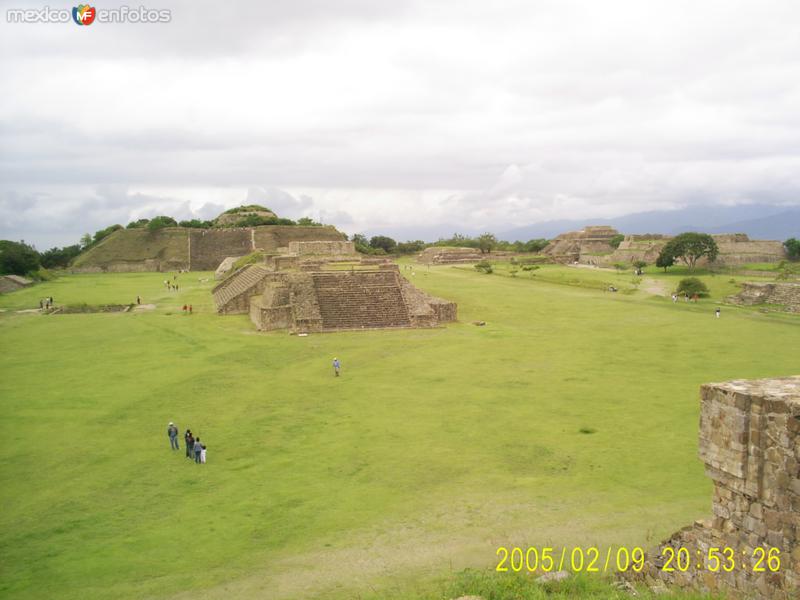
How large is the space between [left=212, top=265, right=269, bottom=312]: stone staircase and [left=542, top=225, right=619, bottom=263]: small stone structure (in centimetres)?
3550

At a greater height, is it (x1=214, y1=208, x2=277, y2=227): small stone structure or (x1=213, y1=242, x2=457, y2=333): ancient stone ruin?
(x1=214, y1=208, x2=277, y2=227): small stone structure

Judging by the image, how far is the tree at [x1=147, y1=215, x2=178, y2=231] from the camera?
5900cm

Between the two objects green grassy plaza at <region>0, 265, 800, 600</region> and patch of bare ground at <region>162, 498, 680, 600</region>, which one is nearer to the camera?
patch of bare ground at <region>162, 498, 680, 600</region>

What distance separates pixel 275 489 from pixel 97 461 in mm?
3789

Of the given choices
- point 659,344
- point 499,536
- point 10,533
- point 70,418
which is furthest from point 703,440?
point 659,344

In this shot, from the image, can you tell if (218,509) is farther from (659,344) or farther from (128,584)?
(659,344)

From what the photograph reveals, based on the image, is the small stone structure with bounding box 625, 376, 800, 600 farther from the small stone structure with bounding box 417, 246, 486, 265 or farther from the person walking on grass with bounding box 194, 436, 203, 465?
the small stone structure with bounding box 417, 246, 486, 265

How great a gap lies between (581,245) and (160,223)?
148 feet

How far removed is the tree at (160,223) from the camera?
5900cm

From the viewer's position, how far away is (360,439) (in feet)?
37.9

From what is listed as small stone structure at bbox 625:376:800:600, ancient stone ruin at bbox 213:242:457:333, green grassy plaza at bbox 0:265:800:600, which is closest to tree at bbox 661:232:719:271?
green grassy plaza at bbox 0:265:800:600

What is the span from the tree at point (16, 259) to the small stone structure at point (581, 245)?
153 feet

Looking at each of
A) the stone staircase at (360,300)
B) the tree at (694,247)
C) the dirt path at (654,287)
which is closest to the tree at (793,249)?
the tree at (694,247)

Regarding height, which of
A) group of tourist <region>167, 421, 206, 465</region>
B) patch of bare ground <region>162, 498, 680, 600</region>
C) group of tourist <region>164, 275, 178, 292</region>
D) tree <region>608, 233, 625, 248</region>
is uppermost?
tree <region>608, 233, 625, 248</region>
